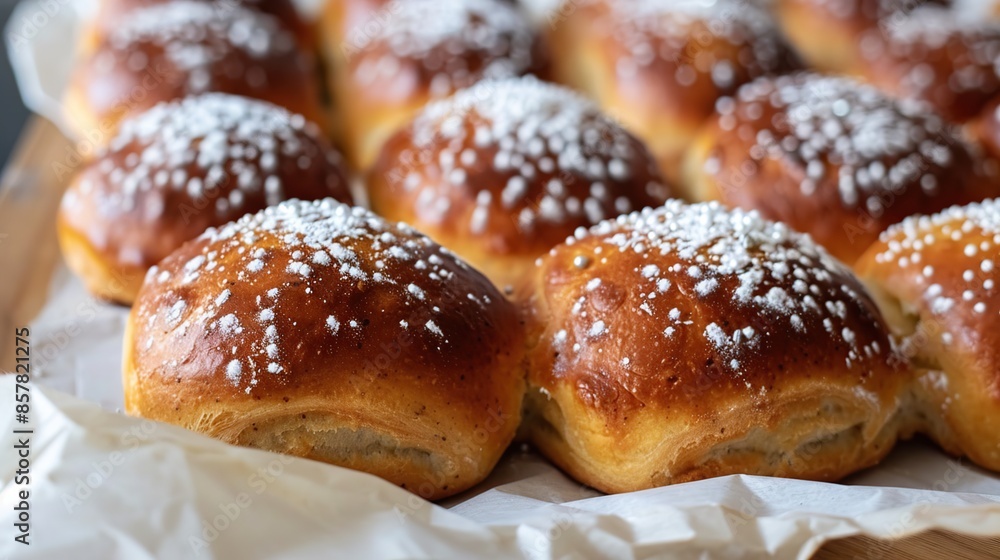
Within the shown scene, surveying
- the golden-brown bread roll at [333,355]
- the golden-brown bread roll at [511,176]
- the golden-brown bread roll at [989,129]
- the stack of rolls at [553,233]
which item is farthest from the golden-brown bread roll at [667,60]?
the golden-brown bread roll at [333,355]

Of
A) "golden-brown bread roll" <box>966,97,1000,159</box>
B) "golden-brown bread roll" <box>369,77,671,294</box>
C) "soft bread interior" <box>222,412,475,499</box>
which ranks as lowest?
"soft bread interior" <box>222,412,475,499</box>

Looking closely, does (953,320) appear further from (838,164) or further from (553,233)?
(553,233)

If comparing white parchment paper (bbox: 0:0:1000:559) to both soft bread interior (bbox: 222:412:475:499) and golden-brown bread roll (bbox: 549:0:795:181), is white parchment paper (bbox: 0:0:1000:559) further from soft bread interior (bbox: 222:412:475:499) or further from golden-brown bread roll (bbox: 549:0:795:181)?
golden-brown bread roll (bbox: 549:0:795:181)

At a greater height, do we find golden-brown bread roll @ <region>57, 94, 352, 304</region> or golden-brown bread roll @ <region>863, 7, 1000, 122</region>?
golden-brown bread roll @ <region>863, 7, 1000, 122</region>

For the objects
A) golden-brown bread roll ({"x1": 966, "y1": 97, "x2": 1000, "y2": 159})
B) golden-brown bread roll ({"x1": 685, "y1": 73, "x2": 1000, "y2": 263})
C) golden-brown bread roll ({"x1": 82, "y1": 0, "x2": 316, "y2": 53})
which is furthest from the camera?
golden-brown bread roll ({"x1": 82, "y1": 0, "x2": 316, "y2": 53})

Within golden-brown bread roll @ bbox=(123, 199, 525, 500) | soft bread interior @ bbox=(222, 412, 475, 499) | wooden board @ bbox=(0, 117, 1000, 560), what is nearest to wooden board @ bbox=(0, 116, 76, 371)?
wooden board @ bbox=(0, 117, 1000, 560)

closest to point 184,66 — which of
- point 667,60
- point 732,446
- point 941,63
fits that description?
point 667,60

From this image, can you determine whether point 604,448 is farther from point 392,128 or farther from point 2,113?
point 2,113
